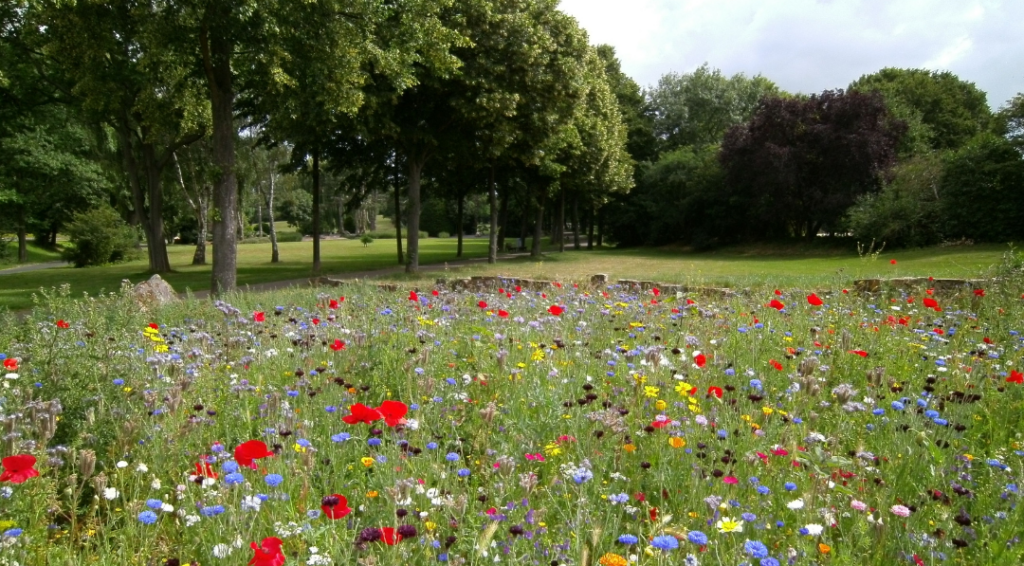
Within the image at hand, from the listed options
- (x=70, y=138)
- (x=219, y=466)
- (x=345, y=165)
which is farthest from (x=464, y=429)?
(x=70, y=138)

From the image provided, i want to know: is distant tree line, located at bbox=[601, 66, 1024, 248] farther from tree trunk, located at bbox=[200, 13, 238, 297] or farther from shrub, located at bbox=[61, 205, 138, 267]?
shrub, located at bbox=[61, 205, 138, 267]

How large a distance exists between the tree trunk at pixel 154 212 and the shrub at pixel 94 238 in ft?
33.5

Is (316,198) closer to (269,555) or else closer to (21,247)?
(269,555)

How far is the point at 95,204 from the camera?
4150 centimetres

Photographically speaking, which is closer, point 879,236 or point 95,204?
point 879,236

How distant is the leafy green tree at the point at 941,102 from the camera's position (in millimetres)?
47500

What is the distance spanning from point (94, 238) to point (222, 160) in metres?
24.4

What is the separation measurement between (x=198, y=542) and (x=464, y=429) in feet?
4.89

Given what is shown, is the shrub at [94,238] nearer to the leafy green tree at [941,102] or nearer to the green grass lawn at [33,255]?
the green grass lawn at [33,255]

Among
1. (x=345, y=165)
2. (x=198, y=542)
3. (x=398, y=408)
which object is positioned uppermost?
(x=345, y=165)

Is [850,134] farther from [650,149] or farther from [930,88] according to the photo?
[930,88]

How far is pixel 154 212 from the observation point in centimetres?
2519

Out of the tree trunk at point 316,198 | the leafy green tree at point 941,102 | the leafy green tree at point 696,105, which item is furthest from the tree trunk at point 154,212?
the leafy green tree at point 941,102

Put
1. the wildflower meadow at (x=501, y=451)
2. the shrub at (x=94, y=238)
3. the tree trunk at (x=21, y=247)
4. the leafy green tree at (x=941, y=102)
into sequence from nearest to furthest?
the wildflower meadow at (x=501, y=451), the shrub at (x=94, y=238), the tree trunk at (x=21, y=247), the leafy green tree at (x=941, y=102)
